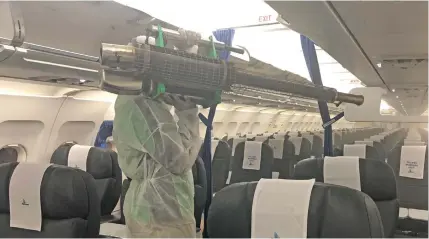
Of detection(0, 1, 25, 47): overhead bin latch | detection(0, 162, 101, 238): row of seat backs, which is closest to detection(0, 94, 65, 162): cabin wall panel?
detection(0, 162, 101, 238): row of seat backs

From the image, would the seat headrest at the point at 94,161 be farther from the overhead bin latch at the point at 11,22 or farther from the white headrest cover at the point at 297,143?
the white headrest cover at the point at 297,143

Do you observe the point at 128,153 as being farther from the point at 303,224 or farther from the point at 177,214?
the point at 303,224

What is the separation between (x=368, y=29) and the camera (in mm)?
1656

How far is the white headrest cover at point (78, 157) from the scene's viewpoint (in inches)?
159

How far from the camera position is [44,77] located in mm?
3549

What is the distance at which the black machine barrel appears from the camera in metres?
1.24

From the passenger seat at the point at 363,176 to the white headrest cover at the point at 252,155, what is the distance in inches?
76.0

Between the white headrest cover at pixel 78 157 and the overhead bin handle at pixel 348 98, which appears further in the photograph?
the white headrest cover at pixel 78 157

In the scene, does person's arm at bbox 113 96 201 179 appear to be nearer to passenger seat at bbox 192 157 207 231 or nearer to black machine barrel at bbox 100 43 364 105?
black machine barrel at bbox 100 43 364 105

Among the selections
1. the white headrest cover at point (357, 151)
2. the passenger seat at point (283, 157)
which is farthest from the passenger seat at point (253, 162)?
the white headrest cover at point (357, 151)

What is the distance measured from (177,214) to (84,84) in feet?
6.90

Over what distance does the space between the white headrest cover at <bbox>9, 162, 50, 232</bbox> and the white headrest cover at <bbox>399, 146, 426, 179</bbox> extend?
327 centimetres

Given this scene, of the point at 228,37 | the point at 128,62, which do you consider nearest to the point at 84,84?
the point at 228,37

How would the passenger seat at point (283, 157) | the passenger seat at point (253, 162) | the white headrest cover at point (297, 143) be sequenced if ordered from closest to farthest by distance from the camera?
1. the passenger seat at point (253, 162)
2. the passenger seat at point (283, 157)
3. the white headrest cover at point (297, 143)
